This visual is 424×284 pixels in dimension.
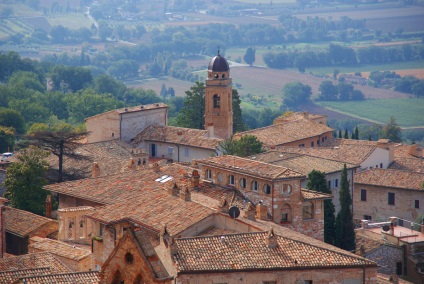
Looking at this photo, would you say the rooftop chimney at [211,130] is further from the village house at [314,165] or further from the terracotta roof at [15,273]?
the terracotta roof at [15,273]

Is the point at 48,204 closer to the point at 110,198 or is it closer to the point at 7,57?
the point at 110,198

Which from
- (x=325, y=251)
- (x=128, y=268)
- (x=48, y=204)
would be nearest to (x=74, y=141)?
(x=48, y=204)

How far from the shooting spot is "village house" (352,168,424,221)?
7206 centimetres

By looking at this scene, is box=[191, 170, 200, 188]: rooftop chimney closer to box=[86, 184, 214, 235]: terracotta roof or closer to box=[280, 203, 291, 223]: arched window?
box=[86, 184, 214, 235]: terracotta roof

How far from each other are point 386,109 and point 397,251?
120128 mm

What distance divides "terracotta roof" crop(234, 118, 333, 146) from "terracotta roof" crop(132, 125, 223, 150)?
4.67m

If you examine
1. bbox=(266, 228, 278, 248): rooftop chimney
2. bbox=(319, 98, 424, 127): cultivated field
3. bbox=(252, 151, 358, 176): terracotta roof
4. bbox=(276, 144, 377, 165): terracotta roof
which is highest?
bbox=(266, 228, 278, 248): rooftop chimney

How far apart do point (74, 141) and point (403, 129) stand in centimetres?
8922

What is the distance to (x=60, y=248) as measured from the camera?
49.3 m

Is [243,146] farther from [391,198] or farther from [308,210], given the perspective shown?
[308,210]

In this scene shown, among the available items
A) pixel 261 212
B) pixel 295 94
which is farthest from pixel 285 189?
pixel 295 94

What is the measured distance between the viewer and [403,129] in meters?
156

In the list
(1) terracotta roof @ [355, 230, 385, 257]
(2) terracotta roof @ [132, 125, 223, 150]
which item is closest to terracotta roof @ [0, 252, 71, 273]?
(1) terracotta roof @ [355, 230, 385, 257]

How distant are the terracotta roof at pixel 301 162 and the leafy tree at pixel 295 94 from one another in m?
119
